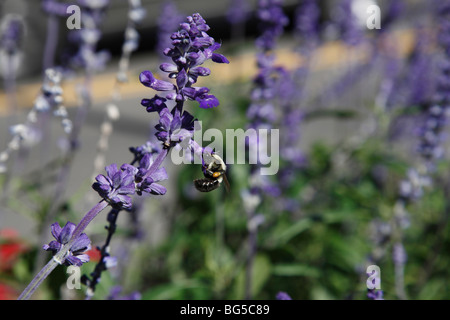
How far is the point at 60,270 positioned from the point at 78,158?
10.3 ft

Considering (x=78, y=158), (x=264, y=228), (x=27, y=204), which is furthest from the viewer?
(x=78, y=158)

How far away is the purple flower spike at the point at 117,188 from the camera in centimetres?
91

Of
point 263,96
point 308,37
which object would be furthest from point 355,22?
point 263,96

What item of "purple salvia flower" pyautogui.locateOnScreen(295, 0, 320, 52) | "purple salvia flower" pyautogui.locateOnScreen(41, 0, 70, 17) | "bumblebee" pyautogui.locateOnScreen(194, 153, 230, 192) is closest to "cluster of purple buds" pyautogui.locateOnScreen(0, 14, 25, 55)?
"purple salvia flower" pyautogui.locateOnScreen(41, 0, 70, 17)

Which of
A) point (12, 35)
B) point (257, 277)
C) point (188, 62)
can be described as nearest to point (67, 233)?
point (188, 62)

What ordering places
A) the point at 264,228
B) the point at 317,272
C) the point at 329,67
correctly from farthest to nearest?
the point at 329,67
the point at 264,228
the point at 317,272

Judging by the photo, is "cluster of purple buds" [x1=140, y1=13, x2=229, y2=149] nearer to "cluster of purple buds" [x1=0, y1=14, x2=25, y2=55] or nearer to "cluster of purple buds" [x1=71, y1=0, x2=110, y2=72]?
"cluster of purple buds" [x1=71, y1=0, x2=110, y2=72]

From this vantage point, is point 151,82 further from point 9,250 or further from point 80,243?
point 9,250

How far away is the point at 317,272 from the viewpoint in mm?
2357

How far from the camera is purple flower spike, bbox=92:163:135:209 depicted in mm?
906

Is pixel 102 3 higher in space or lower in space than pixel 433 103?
higher

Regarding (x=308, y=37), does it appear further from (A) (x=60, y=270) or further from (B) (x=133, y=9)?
(A) (x=60, y=270)

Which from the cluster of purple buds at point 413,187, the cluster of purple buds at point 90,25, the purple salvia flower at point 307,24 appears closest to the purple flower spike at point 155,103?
the cluster of purple buds at point 90,25

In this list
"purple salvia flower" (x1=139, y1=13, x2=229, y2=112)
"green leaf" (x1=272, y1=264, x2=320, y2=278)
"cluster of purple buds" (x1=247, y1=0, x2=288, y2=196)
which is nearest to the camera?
→ "purple salvia flower" (x1=139, y1=13, x2=229, y2=112)
